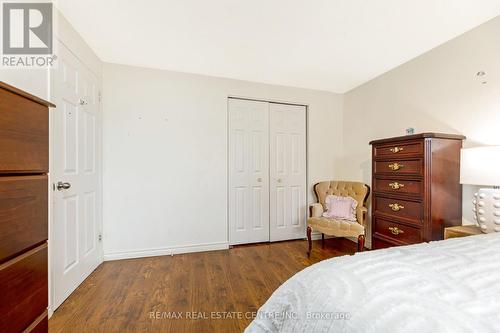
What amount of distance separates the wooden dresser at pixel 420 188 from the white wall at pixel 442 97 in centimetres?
20

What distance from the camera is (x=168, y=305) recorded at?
172 cm

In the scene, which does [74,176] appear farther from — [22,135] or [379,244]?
[379,244]

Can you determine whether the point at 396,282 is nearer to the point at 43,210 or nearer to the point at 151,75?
the point at 43,210

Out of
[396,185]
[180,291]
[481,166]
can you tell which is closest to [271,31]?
[396,185]

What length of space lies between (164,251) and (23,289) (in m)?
2.02

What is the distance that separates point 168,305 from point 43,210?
3.98 ft

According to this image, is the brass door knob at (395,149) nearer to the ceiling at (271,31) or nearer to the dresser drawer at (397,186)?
the dresser drawer at (397,186)

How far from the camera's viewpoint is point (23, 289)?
2.58ft

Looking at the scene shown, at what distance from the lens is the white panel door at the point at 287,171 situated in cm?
324

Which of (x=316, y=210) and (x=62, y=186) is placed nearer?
(x=62, y=186)

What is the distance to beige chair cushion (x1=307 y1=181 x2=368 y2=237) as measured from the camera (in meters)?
2.50

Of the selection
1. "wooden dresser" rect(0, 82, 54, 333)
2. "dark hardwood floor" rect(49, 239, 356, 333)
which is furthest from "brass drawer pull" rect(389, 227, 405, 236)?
"wooden dresser" rect(0, 82, 54, 333)

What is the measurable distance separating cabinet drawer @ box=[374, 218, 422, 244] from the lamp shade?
0.54 m

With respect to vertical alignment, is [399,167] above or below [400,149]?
below
